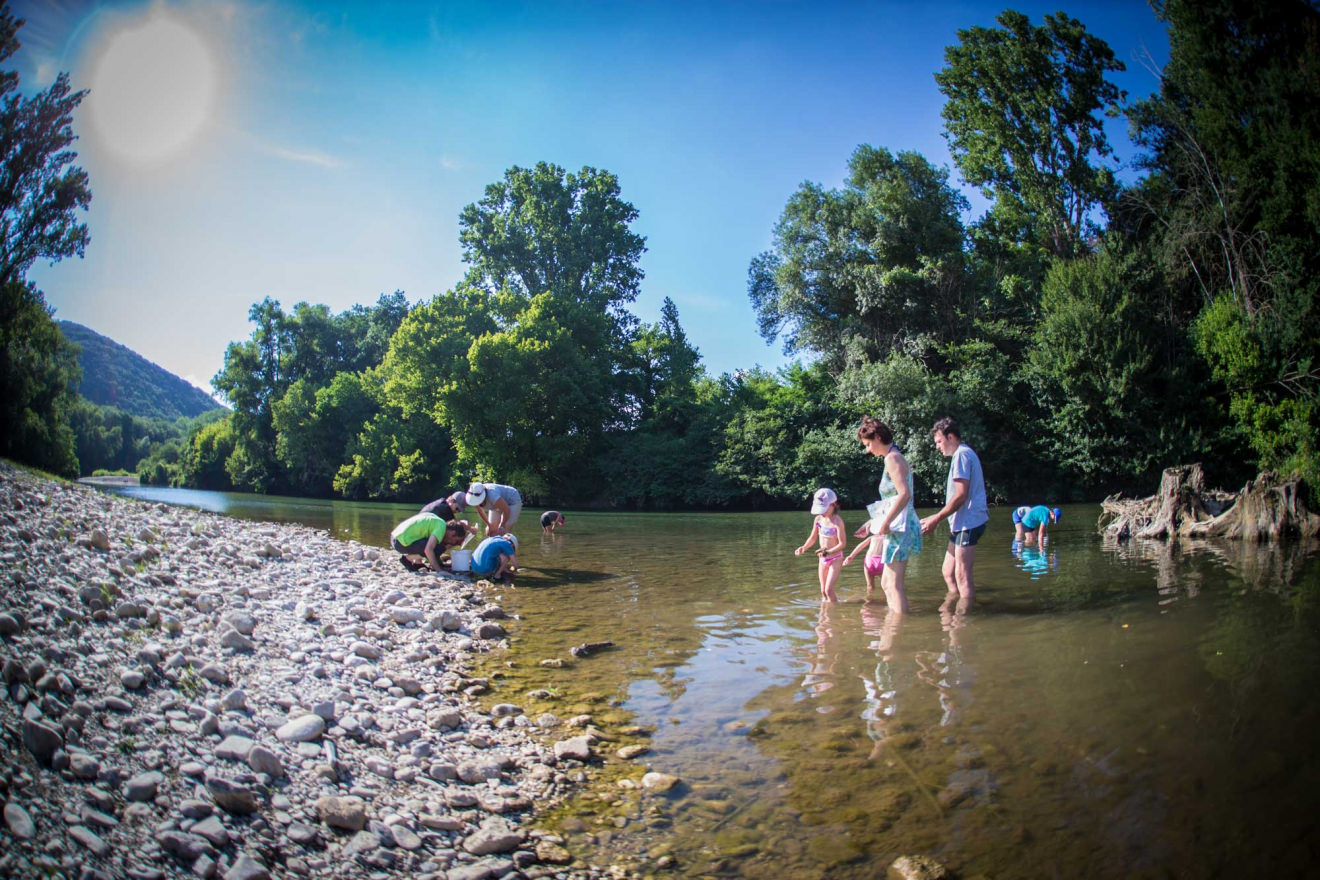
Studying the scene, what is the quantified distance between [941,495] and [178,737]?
33.1 metres

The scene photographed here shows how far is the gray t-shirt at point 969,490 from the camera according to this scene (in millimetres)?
8023

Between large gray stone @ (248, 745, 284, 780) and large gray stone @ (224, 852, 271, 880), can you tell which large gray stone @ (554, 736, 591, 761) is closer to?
large gray stone @ (248, 745, 284, 780)

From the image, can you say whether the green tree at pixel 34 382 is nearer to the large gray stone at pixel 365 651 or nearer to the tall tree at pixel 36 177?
the tall tree at pixel 36 177

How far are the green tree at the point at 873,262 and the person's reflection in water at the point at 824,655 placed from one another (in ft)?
97.3

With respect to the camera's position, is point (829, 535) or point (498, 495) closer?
point (829, 535)

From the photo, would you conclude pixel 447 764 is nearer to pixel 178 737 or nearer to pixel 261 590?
pixel 178 737

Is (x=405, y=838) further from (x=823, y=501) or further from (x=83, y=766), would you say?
(x=823, y=501)

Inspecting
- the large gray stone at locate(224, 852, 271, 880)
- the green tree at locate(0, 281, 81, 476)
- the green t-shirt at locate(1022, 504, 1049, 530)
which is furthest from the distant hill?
the green t-shirt at locate(1022, 504, 1049, 530)

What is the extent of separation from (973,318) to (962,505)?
2992 cm

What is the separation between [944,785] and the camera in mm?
3914

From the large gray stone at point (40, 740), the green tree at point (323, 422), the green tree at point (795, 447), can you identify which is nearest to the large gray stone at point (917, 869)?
the large gray stone at point (40, 740)

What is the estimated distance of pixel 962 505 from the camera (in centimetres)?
807

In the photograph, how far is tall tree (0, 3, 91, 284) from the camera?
25.2 ft

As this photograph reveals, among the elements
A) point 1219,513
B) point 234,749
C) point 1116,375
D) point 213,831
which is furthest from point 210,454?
point 213,831
